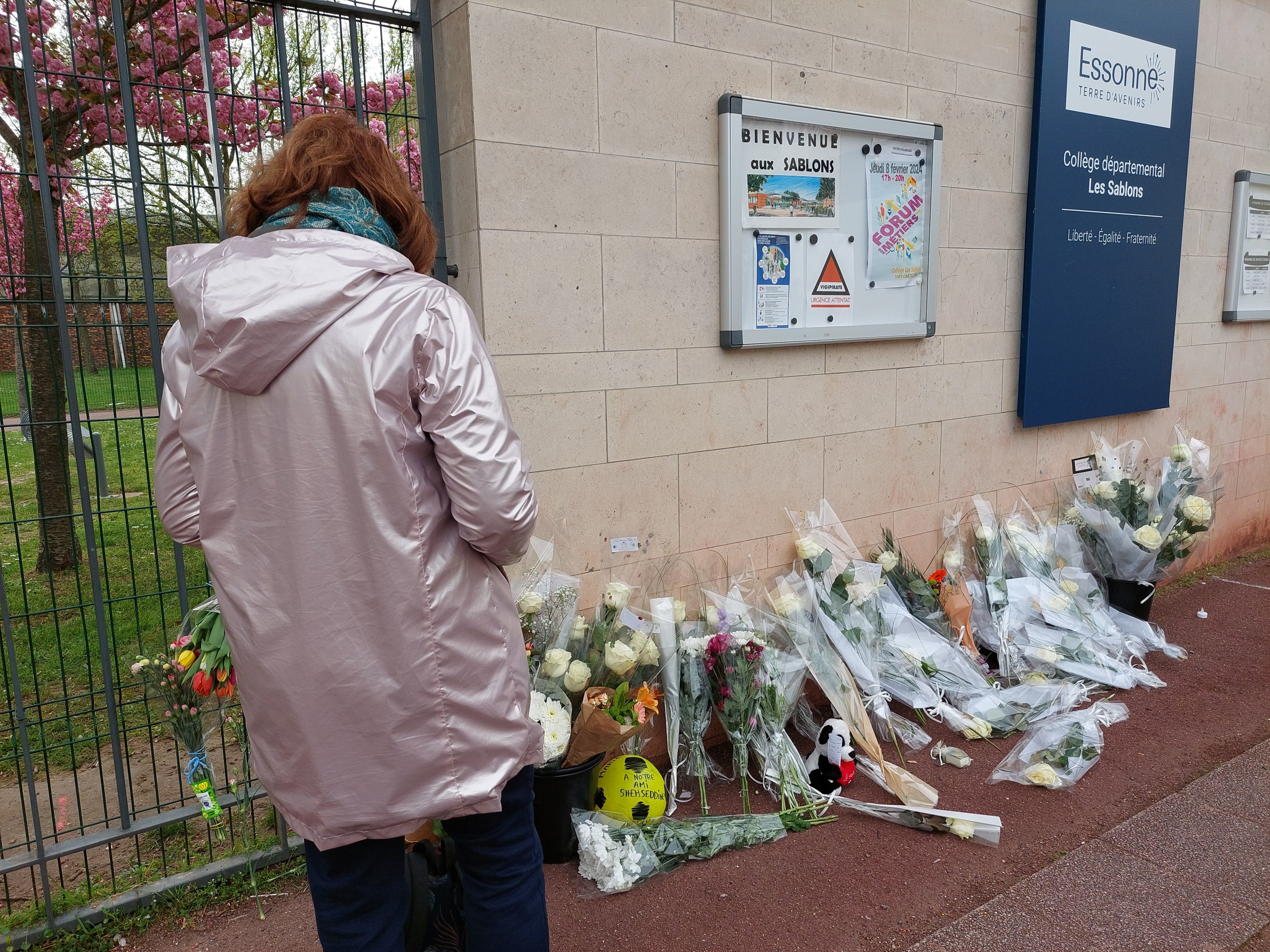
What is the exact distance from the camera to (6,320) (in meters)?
2.71

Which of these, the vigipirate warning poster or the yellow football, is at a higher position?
the vigipirate warning poster

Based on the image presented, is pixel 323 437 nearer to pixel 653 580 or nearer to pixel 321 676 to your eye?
pixel 321 676

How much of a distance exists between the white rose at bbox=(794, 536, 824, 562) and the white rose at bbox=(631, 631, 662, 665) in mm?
999

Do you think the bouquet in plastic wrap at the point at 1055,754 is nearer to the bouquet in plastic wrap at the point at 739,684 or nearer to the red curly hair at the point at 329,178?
A: the bouquet in plastic wrap at the point at 739,684

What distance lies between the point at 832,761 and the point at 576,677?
1.06 meters

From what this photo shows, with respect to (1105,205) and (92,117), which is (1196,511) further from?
(92,117)

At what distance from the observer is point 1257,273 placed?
19.9 feet

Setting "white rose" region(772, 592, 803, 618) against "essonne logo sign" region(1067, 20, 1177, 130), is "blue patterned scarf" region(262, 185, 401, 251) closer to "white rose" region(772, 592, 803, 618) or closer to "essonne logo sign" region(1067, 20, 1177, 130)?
"white rose" region(772, 592, 803, 618)

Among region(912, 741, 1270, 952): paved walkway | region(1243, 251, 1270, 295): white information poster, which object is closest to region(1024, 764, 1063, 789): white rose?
region(912, 741, 1270, 952): paved walkway

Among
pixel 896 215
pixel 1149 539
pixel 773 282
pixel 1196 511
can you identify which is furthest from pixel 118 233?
pixel 1196 511

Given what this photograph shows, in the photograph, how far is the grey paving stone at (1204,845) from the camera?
2.72 meters

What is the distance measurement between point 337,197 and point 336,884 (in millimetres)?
1352

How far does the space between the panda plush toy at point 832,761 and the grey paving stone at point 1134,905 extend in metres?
0.69

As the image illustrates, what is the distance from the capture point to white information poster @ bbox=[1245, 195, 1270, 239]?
595cm
